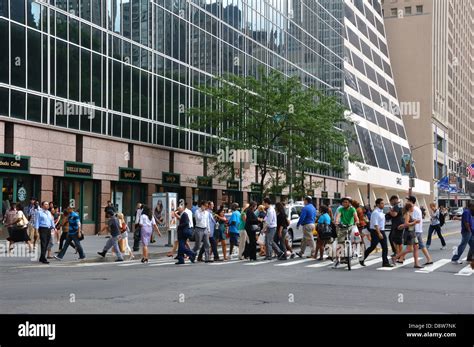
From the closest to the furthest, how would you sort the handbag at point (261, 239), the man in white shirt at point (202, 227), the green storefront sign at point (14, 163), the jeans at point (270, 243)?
1. the man in white shirt at point (202, 227)
2. the jeans at point (270, 243)
3. the handbag at point (261, 239)
4. the green storefront sign at point (14, 163)

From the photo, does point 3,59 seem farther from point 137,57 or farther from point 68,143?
point 137,57

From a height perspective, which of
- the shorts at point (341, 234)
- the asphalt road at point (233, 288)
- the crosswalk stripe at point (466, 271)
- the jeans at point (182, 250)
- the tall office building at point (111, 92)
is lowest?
the crosswalk stripe at point (466, 271)

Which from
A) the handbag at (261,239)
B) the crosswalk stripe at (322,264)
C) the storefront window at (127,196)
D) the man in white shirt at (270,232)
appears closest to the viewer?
the crosswalk stripe at (322,264)

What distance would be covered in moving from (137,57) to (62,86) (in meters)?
7.57

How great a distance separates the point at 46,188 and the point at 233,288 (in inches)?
862

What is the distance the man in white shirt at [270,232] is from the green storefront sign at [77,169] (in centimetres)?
1590

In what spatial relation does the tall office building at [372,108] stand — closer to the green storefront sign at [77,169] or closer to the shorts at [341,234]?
the green storefront sign at [77,169]

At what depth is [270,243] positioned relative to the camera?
22.5m

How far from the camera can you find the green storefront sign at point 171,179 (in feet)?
144

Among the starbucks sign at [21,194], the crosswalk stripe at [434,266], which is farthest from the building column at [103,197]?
the crosswalk stripe at [434,266]

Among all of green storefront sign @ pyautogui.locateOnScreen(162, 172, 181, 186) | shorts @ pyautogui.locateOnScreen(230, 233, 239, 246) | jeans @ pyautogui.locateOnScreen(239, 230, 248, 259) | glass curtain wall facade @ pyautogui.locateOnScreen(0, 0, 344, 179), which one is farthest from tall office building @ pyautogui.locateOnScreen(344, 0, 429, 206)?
jeans @ pyautogui.locateOnScreen(239, 230, 248, 259)

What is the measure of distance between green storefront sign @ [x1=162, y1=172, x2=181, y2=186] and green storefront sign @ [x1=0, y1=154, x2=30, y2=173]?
12.2 meters

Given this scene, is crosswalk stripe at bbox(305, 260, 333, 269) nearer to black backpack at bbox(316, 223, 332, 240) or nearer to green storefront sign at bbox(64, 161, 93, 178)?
black backpack at bbox(316, 223, 332, 240)

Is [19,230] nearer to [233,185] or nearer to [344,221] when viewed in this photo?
[344,221]
